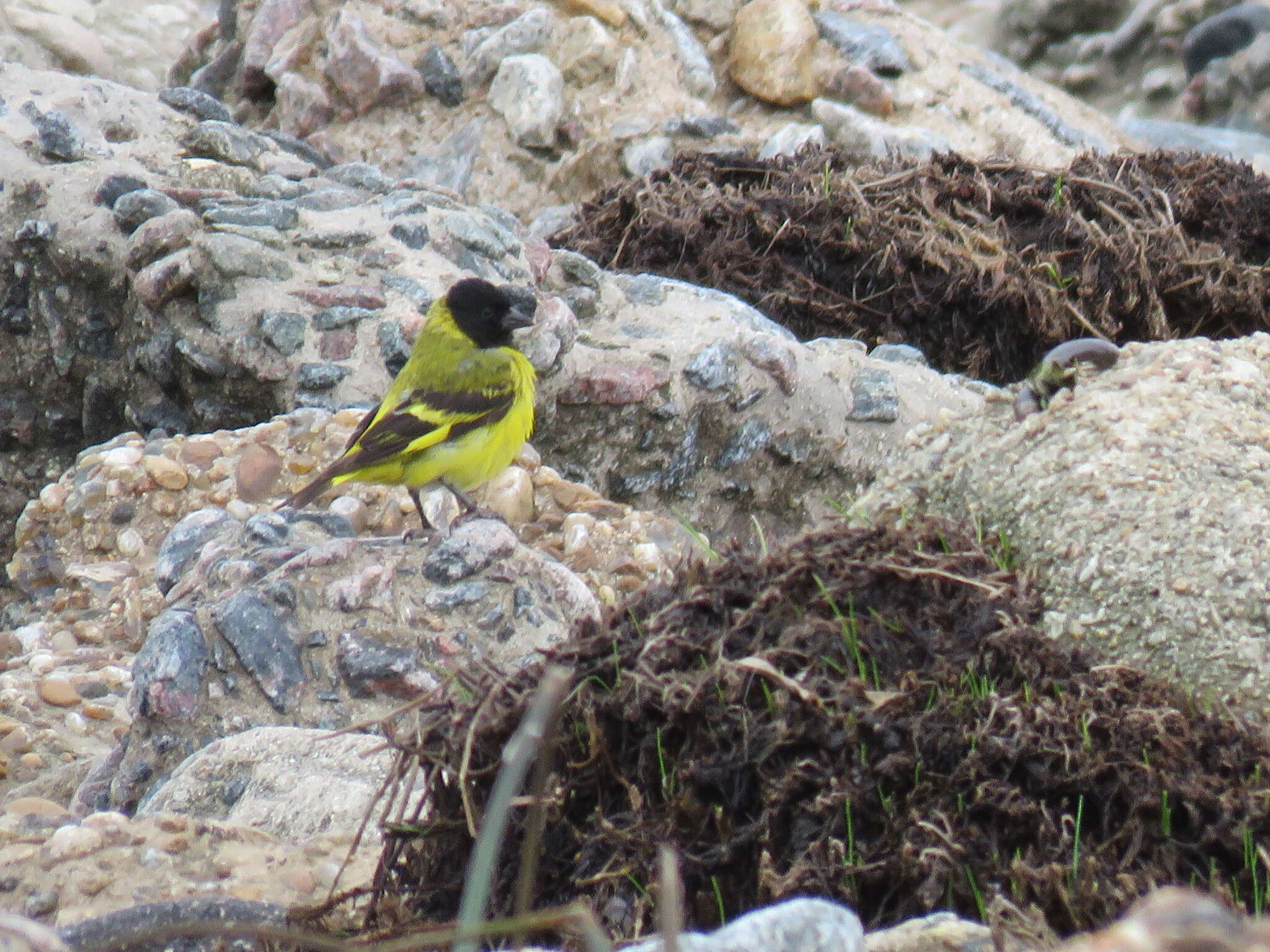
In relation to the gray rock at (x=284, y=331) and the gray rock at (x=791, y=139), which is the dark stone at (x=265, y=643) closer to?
the gray rock at (x=284, y=331)

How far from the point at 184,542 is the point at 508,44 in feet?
17.0

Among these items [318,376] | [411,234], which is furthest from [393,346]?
[411,234]

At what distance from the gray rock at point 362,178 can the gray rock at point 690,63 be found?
9.85 feet

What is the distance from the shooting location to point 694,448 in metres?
6.33

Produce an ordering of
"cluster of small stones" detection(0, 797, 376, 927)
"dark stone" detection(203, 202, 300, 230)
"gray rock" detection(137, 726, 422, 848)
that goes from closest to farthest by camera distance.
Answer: "cluster of small stones" detection(0, 797, 376, 927) < "gray rock" detection(137, 726, 422, 848) < "dark stone" detection(203, 202, 300, 230)

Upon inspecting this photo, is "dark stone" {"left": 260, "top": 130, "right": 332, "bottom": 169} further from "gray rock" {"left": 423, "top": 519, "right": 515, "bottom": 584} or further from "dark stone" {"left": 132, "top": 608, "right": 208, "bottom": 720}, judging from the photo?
"dark stone" {"left": 132, "top": 608, "right": 208, "bottom": 720}

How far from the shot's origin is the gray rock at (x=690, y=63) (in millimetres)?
9852

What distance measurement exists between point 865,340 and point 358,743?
4052 mm

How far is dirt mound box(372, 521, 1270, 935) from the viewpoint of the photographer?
8.61 ft

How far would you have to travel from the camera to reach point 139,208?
6.59 m

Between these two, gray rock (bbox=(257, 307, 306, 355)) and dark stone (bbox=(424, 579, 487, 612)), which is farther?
gray rock (bbox=(257, 307, 306, 355))

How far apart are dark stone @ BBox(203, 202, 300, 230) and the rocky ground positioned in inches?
1.1

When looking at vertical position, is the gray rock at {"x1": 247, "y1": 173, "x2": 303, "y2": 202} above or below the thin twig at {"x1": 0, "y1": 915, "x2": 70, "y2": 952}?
below

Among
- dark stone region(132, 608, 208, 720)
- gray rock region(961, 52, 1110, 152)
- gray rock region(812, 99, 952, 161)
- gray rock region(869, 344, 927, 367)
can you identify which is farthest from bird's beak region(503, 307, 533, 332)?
gray rock region(961, 52, 1110, 152)
